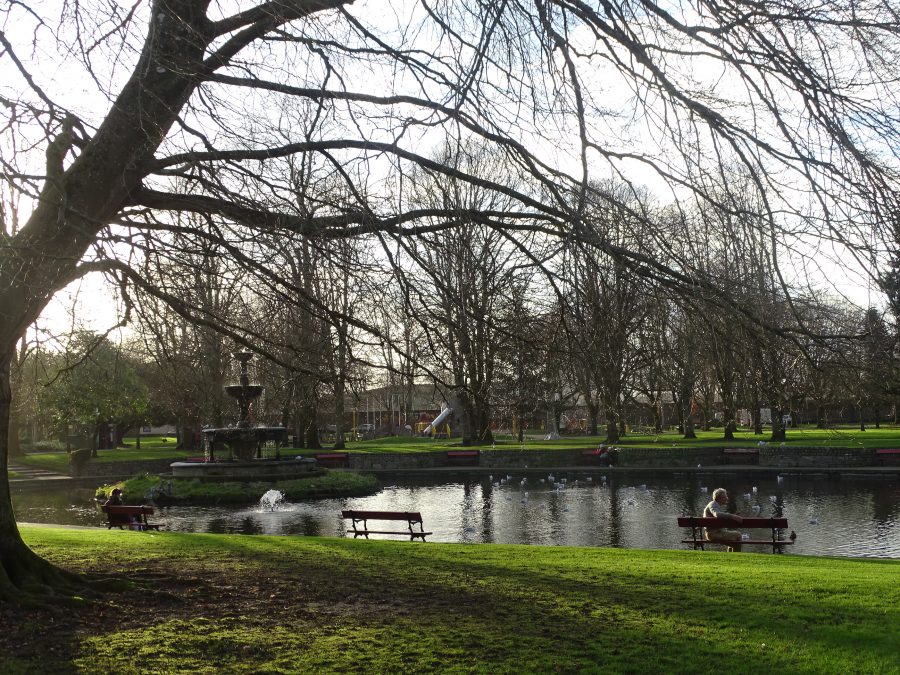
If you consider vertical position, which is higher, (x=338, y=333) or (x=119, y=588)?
(x=338, y=333)

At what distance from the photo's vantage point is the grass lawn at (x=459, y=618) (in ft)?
18.0

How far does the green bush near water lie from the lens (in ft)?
74.0

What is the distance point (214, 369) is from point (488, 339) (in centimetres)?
654

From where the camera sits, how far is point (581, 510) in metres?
20.1

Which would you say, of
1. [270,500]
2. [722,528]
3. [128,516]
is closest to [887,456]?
[722,528]

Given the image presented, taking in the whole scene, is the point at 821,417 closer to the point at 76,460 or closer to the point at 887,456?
the point at 887,456

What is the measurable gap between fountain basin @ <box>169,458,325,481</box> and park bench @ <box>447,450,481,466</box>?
9367mm

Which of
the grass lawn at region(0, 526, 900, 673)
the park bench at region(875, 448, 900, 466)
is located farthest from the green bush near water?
the park bench at region(875, 448, 900, 466)

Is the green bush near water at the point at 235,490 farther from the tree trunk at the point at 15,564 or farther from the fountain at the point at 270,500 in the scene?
the tree trunk at the point at 15,564

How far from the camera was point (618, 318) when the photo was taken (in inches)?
227

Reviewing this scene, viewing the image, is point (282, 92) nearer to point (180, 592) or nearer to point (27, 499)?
point (180, 592)

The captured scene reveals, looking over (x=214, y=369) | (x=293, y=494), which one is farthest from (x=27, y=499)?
(x=214, y=369)

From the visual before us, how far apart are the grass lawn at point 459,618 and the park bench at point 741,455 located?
20.7m

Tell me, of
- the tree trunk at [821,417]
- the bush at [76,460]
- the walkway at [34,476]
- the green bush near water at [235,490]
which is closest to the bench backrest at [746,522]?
the tree trunk at [821,417]
